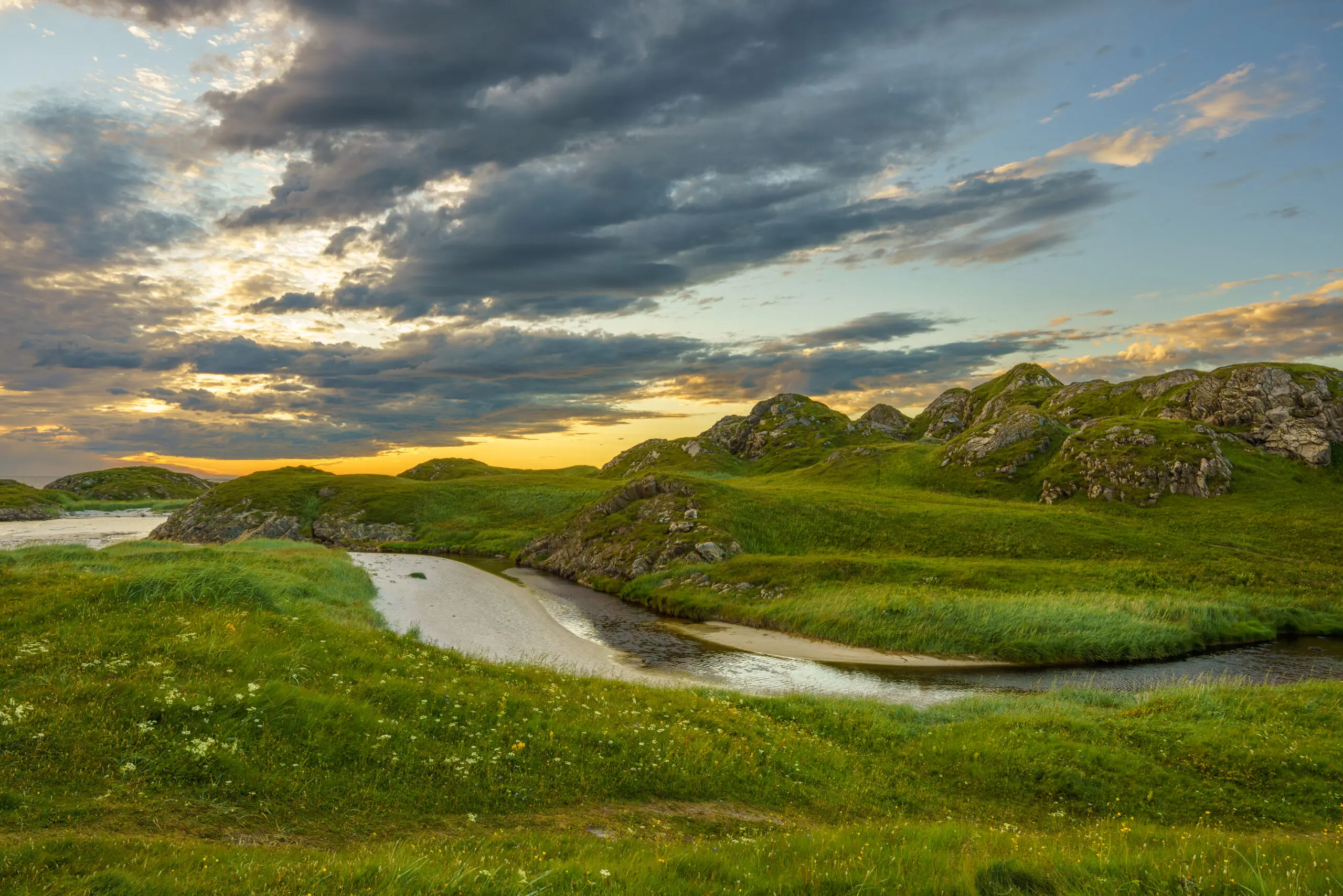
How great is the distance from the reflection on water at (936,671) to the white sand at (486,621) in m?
2.74

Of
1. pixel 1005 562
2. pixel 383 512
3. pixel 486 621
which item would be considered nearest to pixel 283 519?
pixel 383 512

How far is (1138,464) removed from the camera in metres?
87.6

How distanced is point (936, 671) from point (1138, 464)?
70.9 meters

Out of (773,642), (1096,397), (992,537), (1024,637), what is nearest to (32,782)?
(773,642)

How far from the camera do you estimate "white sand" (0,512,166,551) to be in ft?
290

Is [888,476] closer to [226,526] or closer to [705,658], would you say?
[705,658]

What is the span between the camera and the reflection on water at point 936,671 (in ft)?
114

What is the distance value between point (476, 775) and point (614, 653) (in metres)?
28.0

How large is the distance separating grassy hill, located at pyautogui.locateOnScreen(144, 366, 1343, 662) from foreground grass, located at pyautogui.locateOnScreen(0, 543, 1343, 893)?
20.7 m

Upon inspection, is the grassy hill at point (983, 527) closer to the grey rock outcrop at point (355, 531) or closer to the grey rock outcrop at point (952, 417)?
the grey rock outcrop at point (355, 531)

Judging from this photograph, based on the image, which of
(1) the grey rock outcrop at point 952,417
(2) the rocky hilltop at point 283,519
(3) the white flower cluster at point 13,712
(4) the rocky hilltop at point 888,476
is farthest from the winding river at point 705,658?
(1) the grey rock outcrop at point 952,417

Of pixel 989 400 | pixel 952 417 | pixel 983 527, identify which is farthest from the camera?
pixel 952 417

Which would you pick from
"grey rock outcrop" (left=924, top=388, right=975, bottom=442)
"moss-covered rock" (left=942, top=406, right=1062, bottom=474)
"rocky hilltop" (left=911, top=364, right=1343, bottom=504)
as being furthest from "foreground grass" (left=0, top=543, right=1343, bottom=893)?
"grey rock outcrop" (left=924, top=388, right=975, bottom=442)

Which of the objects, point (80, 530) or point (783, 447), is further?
point (783, 447)
